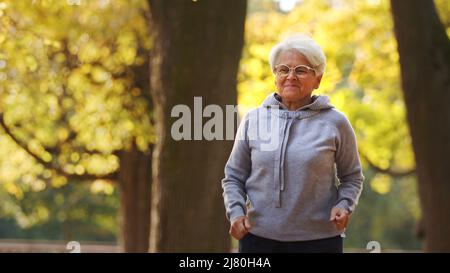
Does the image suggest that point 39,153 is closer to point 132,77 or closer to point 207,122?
point 132,77

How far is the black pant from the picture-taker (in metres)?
3.80

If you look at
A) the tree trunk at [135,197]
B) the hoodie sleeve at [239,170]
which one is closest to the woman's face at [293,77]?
the hoodie sleeve at [239,170]

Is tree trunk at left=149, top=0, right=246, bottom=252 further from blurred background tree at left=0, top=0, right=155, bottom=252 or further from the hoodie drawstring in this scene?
blurred background tree at left=0, top=0, right=155, bottom=252

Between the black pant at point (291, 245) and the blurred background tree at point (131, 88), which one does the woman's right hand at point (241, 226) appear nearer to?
the black pant at point (291, 245)

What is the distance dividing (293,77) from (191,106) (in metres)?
3.81

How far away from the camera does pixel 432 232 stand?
1017 cm

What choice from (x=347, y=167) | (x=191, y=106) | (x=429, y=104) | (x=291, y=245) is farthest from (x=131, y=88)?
(x=291, y=245)

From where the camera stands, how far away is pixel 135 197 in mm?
14117

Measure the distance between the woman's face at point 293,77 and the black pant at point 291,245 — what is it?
0.67 m

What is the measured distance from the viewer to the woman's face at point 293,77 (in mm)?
3904

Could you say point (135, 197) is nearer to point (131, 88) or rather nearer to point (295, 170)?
point (131, 88)

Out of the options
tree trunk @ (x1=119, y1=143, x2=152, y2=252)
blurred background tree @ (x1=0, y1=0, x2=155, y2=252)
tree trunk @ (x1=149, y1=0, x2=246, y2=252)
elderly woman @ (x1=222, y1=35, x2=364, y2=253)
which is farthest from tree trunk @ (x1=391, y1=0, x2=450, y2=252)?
elderly woman @ (x1=222, y1=35, x2=364, y2=253)

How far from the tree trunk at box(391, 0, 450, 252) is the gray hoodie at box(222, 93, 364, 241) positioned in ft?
20.6
